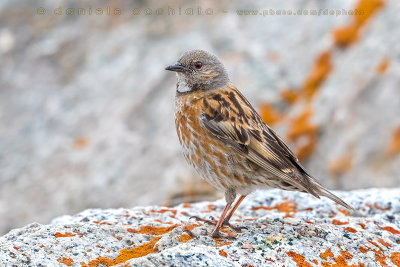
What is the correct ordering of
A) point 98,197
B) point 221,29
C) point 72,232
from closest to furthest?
point 72,232
point 98,197
point 221,29

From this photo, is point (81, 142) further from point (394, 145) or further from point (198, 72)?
point (394, 145)

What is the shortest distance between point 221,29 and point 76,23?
144 inches

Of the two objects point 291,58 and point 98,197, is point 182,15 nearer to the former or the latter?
point 291,58

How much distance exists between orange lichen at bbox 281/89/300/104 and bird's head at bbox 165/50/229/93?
14.4 feet

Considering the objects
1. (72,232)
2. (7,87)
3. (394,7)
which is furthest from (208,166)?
(7,87)

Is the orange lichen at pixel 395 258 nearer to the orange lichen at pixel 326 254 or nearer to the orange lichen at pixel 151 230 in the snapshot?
the orange lichen at pixel 326 254

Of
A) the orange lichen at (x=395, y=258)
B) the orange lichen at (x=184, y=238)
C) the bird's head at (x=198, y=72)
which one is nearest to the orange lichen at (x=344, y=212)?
the orange lichen at (x=395, y=258)

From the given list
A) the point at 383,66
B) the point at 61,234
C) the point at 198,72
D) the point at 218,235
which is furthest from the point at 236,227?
the point at 383,66

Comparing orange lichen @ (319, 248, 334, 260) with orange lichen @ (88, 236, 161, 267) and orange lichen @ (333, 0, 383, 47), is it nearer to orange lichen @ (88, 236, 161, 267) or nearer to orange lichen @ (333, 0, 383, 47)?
orange lichen @ (88, 236, 161, 267)

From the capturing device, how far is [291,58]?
12.0m

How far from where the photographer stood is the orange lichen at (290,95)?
11.6 m

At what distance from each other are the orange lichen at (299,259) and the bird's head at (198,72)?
2662mm

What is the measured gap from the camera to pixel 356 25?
11781 millimetres

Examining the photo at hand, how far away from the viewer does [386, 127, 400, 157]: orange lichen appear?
976 centimetres
